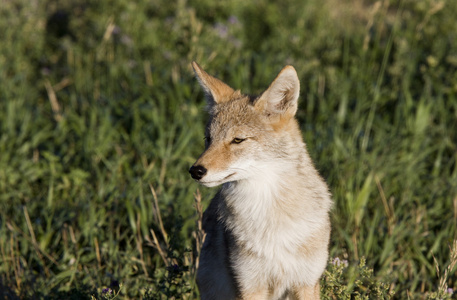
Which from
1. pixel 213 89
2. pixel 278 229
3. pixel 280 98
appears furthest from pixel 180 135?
pixel 278 229

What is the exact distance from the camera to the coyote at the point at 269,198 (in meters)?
3.42

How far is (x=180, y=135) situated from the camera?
5.64 metres

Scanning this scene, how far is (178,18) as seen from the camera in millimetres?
6562

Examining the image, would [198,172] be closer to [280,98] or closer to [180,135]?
[280,98]

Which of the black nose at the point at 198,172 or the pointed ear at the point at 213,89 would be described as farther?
the pointed ear at the point at 213,89

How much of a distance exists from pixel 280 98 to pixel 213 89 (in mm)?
529

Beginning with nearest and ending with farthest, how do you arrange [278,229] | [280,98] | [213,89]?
[278,229] → [280,98] → [213,89]

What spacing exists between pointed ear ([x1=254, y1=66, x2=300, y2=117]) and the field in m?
0.82

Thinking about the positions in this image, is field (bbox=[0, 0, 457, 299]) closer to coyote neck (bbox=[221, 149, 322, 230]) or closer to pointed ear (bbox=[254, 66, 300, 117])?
coyote neck (bbox=[221, 149, 322, 230])

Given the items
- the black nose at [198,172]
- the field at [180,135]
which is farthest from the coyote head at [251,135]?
the field at [180,135]

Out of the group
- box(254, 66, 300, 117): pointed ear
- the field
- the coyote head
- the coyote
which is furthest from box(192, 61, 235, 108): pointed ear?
the field

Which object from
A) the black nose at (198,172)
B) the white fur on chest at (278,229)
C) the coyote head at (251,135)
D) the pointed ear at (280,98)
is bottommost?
the white fur on chest at (278,229)

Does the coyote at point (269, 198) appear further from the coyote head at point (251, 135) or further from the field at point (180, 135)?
the field at point (180, 135)

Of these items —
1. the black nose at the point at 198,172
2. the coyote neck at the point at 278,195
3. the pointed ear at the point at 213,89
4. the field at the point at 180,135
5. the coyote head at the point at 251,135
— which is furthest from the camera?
the field at the point at 180,135
